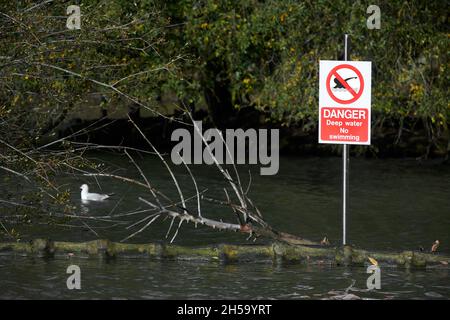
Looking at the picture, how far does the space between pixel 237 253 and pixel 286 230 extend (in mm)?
4019

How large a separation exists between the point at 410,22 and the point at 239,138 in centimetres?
1125

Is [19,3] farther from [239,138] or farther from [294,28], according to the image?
[239,138]

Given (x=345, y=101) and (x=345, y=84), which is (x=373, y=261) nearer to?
(x=345, y=101)

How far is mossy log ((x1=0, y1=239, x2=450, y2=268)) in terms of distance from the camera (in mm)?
13781

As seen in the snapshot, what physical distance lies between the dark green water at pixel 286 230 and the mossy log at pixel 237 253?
0.14 m

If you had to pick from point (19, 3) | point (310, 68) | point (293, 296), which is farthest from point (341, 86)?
point (310, 68)

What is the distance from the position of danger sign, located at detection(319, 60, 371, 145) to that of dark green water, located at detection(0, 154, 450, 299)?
198cm

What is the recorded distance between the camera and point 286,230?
711 inches

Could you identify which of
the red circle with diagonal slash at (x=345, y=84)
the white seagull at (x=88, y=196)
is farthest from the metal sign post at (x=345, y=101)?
the white seagull at (x=88, y=196)

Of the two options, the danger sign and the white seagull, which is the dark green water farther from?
the danger sign

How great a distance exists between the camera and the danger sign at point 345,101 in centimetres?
1450

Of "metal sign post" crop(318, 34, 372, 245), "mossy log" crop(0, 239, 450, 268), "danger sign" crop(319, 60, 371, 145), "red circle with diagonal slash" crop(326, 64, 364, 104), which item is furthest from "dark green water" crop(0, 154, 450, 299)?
"red circle with diagonal slash" crop(326, 64, 364, 104)

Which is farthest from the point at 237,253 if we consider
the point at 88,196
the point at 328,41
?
the point at 328,41

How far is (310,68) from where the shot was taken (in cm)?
2583
